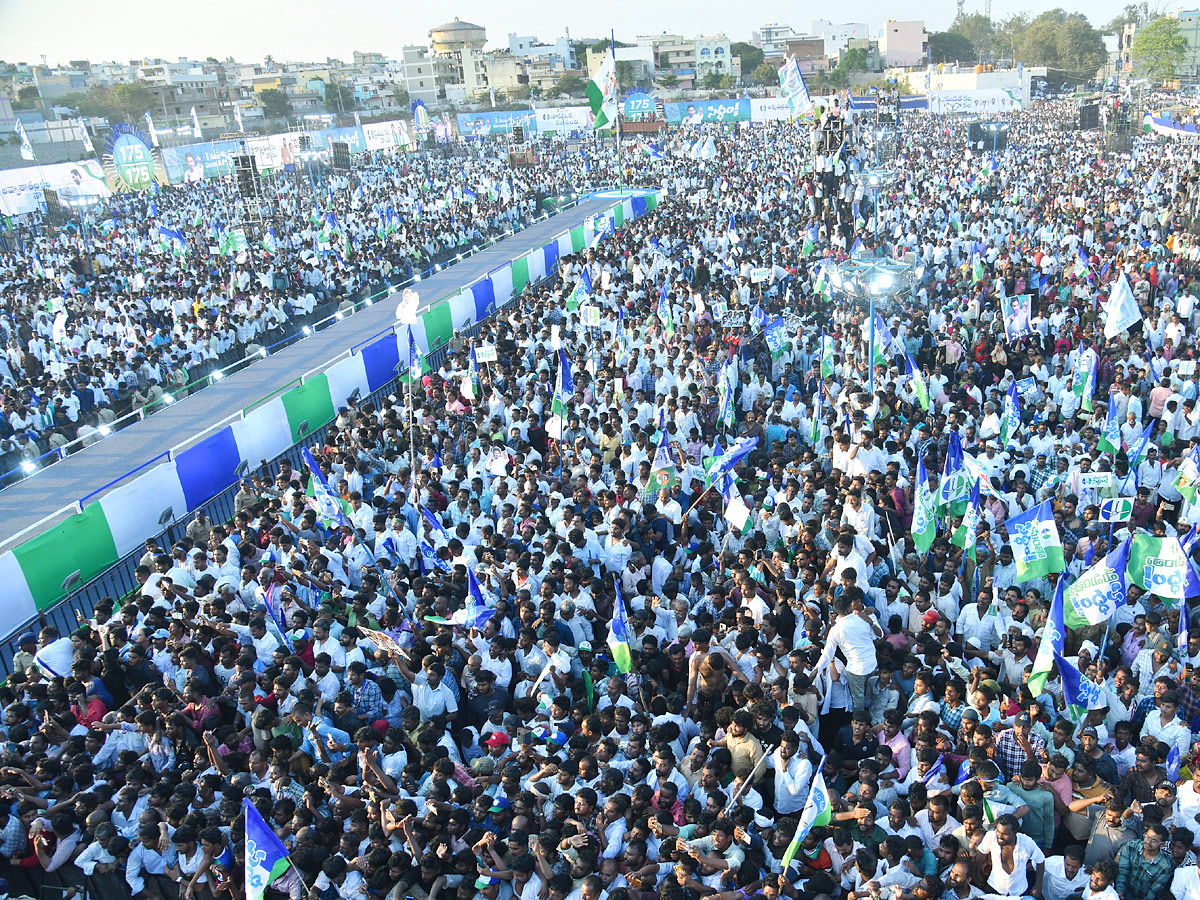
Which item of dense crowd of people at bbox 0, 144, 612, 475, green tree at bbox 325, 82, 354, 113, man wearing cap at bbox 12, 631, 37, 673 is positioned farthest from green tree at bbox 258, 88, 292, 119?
man wearing cap at bbox 12, 631, 37, 673

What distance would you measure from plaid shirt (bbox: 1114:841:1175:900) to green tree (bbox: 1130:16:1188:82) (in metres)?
71.6

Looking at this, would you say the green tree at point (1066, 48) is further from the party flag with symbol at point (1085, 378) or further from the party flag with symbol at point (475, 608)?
the party flag with symbol at point (475, 608)

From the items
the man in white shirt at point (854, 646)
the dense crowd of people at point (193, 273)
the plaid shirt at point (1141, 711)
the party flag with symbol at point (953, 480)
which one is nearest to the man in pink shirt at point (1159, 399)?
the party flag with symbol at point (953, 480)

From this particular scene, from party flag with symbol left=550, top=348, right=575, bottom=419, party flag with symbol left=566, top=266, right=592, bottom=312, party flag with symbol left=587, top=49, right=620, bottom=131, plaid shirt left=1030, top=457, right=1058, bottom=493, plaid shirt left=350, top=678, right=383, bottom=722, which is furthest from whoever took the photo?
party flag with symbol left=587, top=49, right=620, bottom=131

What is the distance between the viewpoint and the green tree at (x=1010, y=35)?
10141cm

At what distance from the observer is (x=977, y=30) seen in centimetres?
12619

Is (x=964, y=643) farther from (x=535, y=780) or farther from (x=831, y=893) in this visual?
(x=535, y=780)

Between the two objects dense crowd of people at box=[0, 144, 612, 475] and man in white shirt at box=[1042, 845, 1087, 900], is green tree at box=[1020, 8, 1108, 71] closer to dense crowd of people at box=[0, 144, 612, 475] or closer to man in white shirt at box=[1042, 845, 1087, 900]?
dense crowd of people at box=[0, 144, 612, 475]

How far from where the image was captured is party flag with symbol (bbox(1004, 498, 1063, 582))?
22.0 feet

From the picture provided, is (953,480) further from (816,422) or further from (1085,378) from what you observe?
(1085,378)

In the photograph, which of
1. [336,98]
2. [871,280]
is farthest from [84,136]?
[871,280]

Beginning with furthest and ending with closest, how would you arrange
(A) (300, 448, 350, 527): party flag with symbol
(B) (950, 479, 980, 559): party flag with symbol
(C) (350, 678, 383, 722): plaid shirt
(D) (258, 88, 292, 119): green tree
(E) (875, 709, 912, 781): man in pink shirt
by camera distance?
1. (D) (258, 88, 292, 119): green tree
2. (A) (300, 448, 350, 527): party flag with symbol
3. (B) (950, 479, 980, 559): party flag with symbol
4. (C) (350, 678, 383, 722): plaid shirt
5. (E) (875, 709, 912, 781): man in pink shirt

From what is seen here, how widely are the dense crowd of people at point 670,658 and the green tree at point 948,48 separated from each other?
354ft

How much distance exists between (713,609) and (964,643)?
185cm
